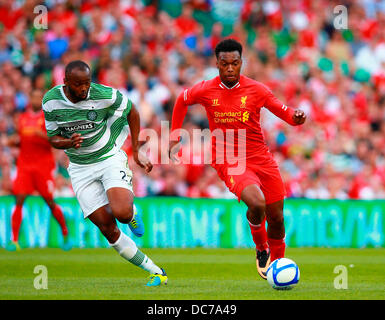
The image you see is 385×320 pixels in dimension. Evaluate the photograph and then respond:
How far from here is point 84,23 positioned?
2039 centimetres

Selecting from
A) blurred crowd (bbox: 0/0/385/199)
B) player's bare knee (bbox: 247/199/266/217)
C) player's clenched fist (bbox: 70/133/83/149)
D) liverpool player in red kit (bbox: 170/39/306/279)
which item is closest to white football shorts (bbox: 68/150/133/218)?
player's clenched fist (bbox: 70/133/83/149)

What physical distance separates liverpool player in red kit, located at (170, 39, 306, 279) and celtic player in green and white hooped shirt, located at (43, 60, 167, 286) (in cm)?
86

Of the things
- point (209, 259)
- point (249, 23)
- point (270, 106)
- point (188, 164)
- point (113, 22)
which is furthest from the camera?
point (249, 23)

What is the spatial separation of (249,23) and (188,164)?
18.6ft

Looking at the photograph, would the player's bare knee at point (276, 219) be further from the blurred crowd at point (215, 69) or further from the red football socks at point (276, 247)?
the blurred crowd at point (215, 69)

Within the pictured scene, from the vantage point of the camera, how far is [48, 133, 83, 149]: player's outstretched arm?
30.9 feet

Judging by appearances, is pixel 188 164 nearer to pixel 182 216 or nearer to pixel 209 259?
pixel 182 216

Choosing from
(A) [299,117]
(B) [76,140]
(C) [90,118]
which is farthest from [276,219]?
(B) [76,140]

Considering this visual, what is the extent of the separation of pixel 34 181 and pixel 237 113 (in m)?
6.08

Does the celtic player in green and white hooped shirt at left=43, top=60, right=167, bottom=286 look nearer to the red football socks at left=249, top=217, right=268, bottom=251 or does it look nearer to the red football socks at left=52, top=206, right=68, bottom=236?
the red football socks at left=249, top=217, right=268, bottom=251

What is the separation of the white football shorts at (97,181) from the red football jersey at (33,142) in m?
5.29

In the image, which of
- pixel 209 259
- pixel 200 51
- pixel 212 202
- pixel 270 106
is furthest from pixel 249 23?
pixel 270 106

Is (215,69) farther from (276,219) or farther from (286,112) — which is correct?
(286,112)

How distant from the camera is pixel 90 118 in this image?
9852 mm
